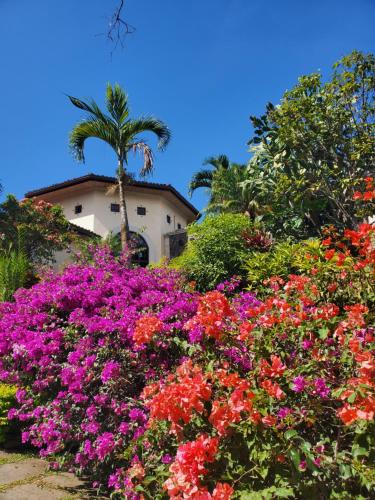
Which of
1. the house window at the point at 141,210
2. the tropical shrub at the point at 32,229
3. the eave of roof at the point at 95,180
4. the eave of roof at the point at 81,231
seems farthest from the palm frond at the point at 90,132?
the house window at the point at 141,210

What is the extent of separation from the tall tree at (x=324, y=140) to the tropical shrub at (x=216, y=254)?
4.11 feet

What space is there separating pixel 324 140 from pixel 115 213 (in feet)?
47.3

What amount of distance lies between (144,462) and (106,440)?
1.57ft

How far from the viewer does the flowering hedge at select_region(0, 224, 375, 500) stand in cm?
201

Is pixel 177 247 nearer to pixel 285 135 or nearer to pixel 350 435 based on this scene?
pixel 285 135

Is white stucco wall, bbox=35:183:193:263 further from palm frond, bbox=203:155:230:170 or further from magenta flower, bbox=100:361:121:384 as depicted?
magenta flower, bbox=100:361:121:384

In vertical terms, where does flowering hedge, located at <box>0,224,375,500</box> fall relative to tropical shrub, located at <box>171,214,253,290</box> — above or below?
below

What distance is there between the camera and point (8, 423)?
487cm

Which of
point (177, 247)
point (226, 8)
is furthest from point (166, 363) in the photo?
point (177, 247)

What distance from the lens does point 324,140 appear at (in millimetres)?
8758

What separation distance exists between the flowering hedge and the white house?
1647 cm

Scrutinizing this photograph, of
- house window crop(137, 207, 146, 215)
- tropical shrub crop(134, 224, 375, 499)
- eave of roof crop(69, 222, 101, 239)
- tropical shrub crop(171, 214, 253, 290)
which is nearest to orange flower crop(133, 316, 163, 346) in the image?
tropical shrub crop(134, 224, 375, 499)

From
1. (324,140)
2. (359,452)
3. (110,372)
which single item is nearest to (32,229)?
(324,140)

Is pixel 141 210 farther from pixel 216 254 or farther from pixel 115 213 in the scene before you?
pixel 216 254
